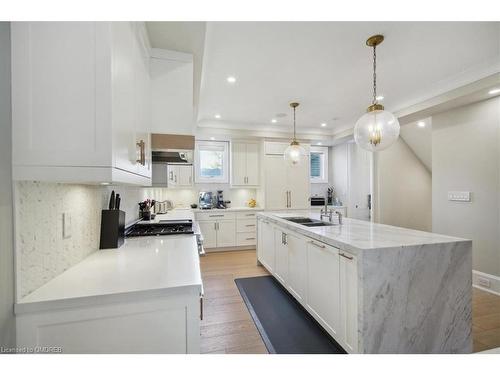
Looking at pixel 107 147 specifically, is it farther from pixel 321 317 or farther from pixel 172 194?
pixel 172 194

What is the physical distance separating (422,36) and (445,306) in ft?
7.37

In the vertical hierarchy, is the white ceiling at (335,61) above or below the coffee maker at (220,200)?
above

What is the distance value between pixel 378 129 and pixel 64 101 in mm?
2185

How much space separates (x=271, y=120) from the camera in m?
4.67

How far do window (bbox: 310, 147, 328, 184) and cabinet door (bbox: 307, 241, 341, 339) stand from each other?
4.46 meters

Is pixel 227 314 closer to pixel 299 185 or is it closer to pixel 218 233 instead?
pixel 218 233

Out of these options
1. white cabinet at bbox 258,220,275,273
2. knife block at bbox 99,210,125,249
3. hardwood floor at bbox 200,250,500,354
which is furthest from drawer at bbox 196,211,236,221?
knife block at bbox 99,210,125,249

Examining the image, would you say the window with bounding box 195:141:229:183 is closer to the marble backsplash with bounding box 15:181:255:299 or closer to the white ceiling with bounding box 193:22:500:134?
the white ceiling with bounding box 193:22:500:134

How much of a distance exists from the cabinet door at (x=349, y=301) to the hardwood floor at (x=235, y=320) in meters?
0.64

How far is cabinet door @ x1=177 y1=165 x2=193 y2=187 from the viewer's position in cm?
466

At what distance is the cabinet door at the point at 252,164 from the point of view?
518 cm

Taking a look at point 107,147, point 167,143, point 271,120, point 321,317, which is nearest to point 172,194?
point 271,120

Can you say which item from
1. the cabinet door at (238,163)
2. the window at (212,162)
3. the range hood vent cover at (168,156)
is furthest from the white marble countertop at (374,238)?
the window at (212,162)

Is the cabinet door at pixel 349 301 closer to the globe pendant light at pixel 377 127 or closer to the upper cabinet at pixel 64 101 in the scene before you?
the globe pendant light at pixel 377 127
